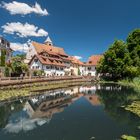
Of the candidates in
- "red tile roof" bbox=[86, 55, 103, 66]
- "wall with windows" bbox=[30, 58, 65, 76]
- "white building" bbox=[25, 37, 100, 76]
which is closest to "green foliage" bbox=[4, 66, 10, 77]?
"white building" bbox=[25, 37, 100, 76]

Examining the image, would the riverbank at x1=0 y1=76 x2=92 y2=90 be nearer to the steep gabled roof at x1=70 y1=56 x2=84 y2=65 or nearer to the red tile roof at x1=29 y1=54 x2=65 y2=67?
the red tile roof at x1=29 y1=54 x2=65 y2=67

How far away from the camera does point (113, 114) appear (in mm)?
26797

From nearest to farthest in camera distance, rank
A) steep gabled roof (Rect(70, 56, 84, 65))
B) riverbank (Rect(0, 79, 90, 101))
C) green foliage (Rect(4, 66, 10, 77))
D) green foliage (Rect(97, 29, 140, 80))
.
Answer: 1. riverbank (Rect(0, 79, 90, 101))
2. green foliage (Rect(4, 66, 10, 77))
3. green foliage (Rect(97, 29, 140, 80))
4. steep gabled roof (Rect(70, 56, 84, 65))

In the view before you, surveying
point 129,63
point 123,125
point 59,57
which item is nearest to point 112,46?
point 129,63

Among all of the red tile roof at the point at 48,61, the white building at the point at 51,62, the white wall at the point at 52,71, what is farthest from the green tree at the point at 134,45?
the white wall at the point at 52,71

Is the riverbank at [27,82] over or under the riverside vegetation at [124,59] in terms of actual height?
under

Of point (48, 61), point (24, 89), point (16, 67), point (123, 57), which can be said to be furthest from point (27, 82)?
point (123, 57)

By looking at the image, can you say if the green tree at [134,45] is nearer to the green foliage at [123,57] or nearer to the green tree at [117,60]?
the green foliage at [123,57]

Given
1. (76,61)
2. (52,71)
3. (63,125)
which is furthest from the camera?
(76,61)

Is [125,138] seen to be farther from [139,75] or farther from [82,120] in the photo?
[139,75]

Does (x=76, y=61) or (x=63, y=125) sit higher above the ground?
(x=76, y=61)

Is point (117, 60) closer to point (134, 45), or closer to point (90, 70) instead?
point (134, 45)

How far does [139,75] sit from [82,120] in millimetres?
55181

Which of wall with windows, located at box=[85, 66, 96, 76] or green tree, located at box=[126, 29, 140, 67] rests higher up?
green tree, located at box=[126, 29, 140, 67]
